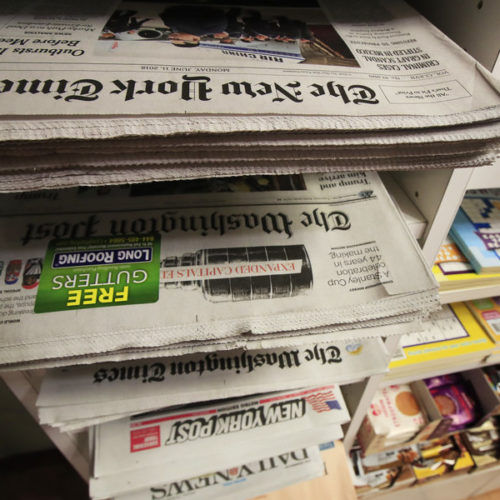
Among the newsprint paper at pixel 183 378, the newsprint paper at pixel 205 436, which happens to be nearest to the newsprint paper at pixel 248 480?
the newsprint paper at pixel 205 436

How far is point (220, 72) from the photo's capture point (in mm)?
268

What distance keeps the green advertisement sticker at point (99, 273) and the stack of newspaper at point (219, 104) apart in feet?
0.35

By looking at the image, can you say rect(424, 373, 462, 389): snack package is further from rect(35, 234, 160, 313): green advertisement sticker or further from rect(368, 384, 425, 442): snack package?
rect(35, 234, 160, 313): green advertisement sticker

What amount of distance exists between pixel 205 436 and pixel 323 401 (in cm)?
19

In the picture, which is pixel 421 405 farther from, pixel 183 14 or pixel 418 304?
pixel 183 14

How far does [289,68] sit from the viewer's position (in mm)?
283

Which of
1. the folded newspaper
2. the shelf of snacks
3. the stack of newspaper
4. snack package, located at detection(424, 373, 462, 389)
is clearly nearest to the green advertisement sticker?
the folded newspaper

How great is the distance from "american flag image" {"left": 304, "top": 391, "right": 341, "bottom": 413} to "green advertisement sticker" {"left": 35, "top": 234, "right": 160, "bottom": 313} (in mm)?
366

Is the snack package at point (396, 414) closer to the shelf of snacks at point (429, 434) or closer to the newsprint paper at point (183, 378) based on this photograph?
the shelf of snacks at point (429, 434)

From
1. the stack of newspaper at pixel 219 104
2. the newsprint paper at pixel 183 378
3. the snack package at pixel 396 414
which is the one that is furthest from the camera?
the snack package at pixel 396 414

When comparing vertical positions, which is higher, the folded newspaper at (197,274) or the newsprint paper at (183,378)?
the folded newspaper at (197,274)

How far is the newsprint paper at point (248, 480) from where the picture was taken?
0.59m

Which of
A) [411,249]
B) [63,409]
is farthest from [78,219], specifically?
[411,249]

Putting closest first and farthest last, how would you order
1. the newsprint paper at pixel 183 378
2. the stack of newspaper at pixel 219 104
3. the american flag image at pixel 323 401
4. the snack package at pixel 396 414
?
1. the stack of newspaper at pixel 219 104
2. the newsprint paper at pixel 183 378
3. the american flag image at pixel 323 401
4. the snack package at pixel 396 414
